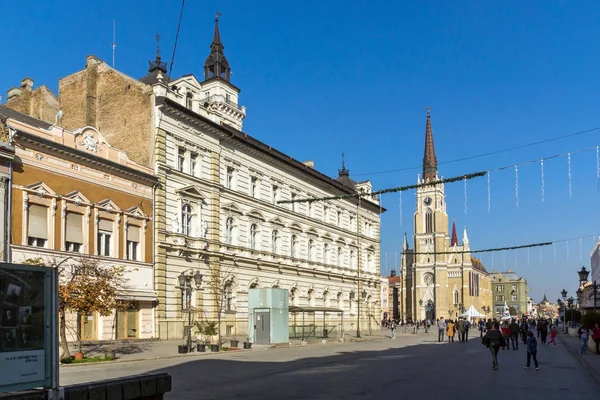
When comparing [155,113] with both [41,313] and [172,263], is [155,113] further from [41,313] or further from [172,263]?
[41,313]

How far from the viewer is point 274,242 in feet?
165

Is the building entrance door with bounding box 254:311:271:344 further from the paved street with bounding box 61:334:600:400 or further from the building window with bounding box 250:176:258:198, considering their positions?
the building window with bounding box 250:176:258:198

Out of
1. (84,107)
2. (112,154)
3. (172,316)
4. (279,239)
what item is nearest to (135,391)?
(112,154)

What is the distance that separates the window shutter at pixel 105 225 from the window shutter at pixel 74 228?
1.38 meters

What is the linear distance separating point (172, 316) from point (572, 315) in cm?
5352

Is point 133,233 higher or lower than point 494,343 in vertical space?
higher

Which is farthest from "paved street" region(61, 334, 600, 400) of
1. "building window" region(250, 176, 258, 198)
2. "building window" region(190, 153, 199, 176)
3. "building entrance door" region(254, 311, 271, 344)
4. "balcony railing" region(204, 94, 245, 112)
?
"balcony railing" region(204, 94, 245, 112)

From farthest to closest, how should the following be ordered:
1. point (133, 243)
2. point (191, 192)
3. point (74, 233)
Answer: point (191, 192) < point (133, 243) < point (74, 233)

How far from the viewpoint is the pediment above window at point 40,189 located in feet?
94.9

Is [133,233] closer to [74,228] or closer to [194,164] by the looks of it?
[74,228]

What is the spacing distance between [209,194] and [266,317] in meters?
9.28

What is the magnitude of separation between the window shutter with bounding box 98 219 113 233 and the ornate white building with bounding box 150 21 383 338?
12.3 ft

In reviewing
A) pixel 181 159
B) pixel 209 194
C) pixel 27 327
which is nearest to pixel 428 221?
pixel 209 194

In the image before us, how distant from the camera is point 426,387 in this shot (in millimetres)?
16109
